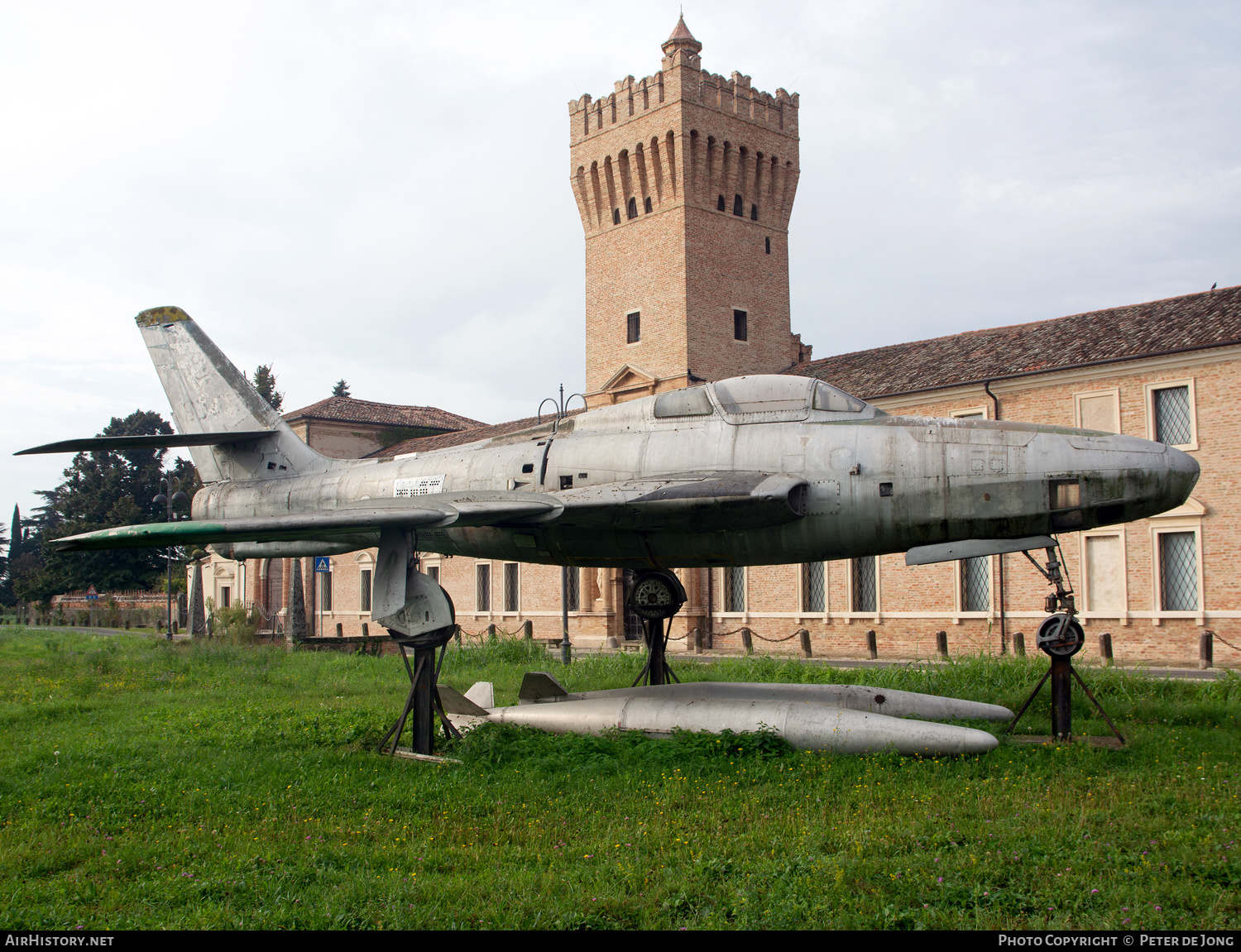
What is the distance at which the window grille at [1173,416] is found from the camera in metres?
26.5

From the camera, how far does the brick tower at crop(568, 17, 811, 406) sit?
40.0m

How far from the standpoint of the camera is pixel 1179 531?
2655 centimetres

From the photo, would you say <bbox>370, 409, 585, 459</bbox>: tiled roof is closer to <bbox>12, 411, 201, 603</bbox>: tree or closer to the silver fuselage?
<bbox>12, 411, 201, 603</bbox>: tree

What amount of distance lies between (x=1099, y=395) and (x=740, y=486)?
827 inches

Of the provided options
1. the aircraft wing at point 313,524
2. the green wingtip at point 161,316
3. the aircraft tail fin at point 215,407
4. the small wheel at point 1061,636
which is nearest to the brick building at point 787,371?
the small wheel at point 1061,636

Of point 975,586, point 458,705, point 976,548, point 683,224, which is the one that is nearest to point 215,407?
point 458,705

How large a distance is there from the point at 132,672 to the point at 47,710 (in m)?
7.13

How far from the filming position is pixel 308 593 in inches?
2128

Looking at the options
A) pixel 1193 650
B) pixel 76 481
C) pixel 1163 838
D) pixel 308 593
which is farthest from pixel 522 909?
pixel 76 481

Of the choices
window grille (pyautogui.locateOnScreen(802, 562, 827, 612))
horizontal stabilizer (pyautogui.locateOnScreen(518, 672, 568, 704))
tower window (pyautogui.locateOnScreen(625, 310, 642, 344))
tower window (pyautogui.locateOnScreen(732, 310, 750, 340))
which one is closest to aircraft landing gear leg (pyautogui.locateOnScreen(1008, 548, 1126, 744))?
horizontal stabilizer (pyautogui.locateOnScreen(518, 672, 568, 704))

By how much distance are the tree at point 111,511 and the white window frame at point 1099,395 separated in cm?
6037

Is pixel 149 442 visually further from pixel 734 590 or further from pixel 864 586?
pixel 734 590

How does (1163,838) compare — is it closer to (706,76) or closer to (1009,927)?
(1009,927)

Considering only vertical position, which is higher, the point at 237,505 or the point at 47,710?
the point at 237,505
